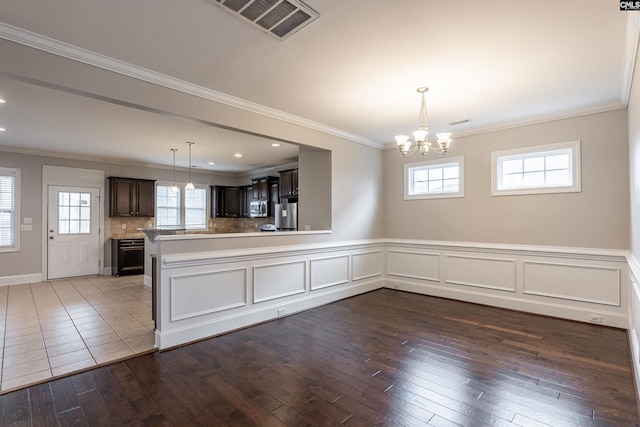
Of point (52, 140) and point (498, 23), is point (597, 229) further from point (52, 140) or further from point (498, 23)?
point (52, 140)

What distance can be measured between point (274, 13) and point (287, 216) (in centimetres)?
497

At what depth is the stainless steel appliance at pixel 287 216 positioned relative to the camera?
6.75m

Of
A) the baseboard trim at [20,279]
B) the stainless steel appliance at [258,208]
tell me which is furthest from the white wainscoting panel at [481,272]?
the baseboard trim at [20,279]

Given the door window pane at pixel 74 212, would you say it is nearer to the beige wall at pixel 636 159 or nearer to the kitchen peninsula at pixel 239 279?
the kitchen peninsula at pixel 239 279

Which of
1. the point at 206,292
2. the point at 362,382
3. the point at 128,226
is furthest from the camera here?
the point at 128,226

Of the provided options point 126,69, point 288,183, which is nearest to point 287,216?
point 288,183

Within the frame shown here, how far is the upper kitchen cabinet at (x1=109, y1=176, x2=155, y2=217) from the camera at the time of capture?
7.44 metres

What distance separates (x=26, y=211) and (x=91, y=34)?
19.6 feet

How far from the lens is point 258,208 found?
8336 millimetres

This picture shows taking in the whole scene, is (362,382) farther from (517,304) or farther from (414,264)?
(414,264)

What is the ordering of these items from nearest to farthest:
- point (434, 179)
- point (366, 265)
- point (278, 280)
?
point (278, 280) < point (434, 179) < point (366, 265)

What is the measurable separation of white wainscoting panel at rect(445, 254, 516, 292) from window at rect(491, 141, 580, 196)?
1.05 m

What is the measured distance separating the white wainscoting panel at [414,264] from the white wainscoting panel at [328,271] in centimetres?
110

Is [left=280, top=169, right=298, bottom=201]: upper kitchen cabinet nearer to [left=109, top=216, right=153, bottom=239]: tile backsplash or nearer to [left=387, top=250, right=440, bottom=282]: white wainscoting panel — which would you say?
[left=387, top=250, right=440, bottom=282]: white wainscoting panel
